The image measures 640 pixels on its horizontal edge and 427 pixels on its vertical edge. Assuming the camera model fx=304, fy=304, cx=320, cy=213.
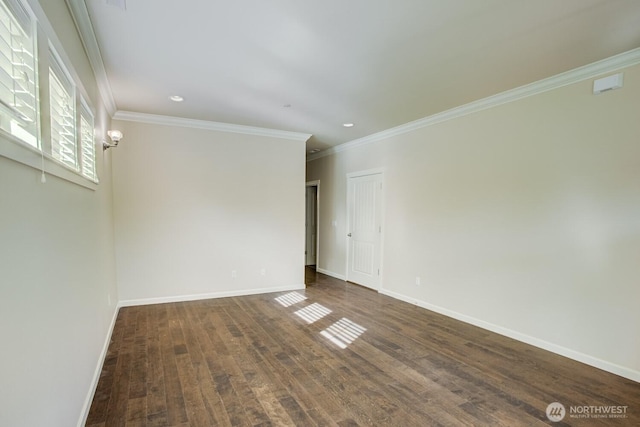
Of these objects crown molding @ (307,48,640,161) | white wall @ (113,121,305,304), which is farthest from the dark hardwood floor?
crown molding @ (307,48,640,161)

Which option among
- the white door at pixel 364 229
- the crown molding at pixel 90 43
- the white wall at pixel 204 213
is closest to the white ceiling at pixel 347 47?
the crown molding at pixel 90 43

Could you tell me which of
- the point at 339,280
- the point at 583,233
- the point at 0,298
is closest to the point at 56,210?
the point at 0,298

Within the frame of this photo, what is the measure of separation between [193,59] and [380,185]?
11.3 feet

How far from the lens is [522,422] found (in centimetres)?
206

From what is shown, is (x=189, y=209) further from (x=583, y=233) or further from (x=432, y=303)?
(x=583, y=233)

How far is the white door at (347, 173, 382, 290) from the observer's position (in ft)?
17.5

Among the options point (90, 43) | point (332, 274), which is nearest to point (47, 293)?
point (90, 43)

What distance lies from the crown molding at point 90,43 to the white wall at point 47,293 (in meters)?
0.08

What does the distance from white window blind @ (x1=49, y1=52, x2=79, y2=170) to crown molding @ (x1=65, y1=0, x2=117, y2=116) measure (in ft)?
1.52

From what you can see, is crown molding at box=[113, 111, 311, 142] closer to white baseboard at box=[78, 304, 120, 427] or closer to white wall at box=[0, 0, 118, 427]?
white wall at box=[0, 0, 118, 427]

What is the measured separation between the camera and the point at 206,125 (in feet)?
15.4

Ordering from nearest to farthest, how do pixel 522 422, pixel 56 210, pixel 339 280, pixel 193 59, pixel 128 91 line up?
pixel 56 210, pixel 522 422, pixel 193 59, pixel 128 91, pixel 339 280

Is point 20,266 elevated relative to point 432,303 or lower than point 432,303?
elevated

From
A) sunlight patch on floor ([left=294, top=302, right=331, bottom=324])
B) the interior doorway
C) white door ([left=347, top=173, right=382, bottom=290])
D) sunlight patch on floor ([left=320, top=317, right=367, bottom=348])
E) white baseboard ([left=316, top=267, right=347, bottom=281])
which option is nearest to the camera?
sunlight patch on floor ([left=320, top=317, right=367, bottom=348])
